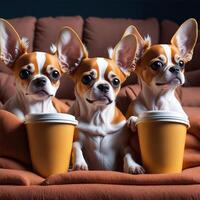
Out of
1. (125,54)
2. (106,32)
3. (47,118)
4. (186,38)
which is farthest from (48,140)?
(106,32)

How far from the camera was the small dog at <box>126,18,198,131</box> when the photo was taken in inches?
49.9

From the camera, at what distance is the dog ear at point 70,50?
1265 millimetres

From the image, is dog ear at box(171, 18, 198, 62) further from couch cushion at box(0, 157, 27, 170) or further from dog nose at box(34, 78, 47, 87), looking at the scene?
couch cushion at box(0, 157, 27, 170)

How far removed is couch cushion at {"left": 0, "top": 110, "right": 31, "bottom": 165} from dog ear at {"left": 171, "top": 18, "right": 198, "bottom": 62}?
517 millimetres

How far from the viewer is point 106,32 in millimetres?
2025

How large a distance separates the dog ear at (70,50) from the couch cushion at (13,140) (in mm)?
241

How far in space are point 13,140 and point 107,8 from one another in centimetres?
147

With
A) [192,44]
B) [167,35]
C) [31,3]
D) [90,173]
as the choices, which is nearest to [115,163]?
[90,173]

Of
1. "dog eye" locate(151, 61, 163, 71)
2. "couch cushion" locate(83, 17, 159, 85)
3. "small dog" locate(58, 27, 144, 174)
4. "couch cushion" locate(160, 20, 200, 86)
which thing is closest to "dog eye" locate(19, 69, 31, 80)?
"small dog" locate(58, 27, 144, 174)

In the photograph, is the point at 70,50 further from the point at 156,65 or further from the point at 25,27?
the point at 25,27

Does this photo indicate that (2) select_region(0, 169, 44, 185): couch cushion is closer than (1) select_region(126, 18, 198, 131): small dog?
Yes

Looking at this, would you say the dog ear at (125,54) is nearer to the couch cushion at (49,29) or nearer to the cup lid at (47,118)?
the cup lid at (47,118)

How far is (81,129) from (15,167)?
209 mm

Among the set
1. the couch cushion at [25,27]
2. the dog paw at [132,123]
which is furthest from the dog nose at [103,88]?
the couch cushion at [25,27]
